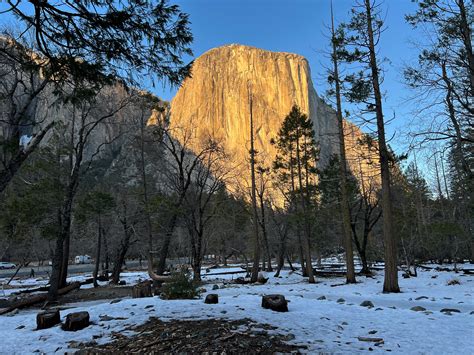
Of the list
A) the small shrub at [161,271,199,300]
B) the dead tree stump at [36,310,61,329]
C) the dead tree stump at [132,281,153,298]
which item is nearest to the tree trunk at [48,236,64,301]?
the dead tree stump at [132,281,153,298]

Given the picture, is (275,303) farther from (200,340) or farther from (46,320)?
(46,320)

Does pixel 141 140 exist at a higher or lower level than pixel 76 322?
higher

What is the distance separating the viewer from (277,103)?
120 m

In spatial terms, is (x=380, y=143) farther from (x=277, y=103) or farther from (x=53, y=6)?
(x=277, y=103)

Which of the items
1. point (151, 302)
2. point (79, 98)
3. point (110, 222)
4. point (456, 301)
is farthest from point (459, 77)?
point (110, 222)

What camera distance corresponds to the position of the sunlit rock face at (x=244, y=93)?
117 metres

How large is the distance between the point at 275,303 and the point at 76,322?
4000 mm

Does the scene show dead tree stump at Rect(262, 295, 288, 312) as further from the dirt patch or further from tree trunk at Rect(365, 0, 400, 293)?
tree trunk at Rect(365, 0, 400, 293)

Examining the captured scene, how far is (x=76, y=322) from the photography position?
20.6ft

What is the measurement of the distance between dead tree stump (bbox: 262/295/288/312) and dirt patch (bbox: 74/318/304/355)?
1267 millimetres

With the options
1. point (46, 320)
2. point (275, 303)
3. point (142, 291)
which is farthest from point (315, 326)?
point (142, 291)

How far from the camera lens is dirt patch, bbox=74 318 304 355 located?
464 centimetres

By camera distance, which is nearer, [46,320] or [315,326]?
[315,326]

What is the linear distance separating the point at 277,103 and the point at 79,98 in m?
119
